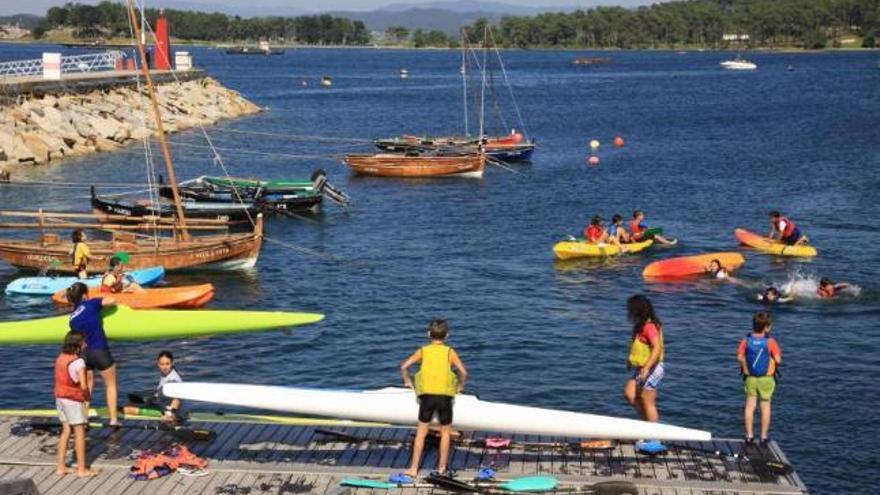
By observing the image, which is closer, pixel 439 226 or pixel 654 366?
pixel 654 366

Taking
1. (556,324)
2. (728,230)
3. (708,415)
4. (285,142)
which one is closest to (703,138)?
(285,142)

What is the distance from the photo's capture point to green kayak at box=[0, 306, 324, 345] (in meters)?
24.4

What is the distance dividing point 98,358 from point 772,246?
28474 millimetres

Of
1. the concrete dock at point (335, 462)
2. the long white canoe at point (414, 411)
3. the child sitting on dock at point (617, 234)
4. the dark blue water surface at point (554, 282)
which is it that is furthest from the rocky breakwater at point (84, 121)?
the long white canoe at point (414, 411)

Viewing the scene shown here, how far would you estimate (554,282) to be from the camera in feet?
124

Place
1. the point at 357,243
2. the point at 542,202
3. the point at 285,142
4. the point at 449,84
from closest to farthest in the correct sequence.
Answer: the point at 357,243 < the point at 542,202 < the point at 285,142 < the point at 449,84

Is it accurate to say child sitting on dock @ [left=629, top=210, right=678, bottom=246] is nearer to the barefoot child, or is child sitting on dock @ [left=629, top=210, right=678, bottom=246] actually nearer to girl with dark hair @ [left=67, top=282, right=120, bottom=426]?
the barefoot child

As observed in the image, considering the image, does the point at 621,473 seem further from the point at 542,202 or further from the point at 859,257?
the point at 542,202

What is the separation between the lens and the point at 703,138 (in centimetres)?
8850

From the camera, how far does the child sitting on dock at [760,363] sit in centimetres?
1736

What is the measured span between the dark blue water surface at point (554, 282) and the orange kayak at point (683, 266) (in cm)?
70

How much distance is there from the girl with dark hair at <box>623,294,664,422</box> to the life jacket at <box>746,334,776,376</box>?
1.36 meters

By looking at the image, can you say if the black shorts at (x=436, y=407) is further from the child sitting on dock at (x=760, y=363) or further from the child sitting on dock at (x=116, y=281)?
the child sitting on dock at (x=116, y=281)

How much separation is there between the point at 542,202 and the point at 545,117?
55515mm
